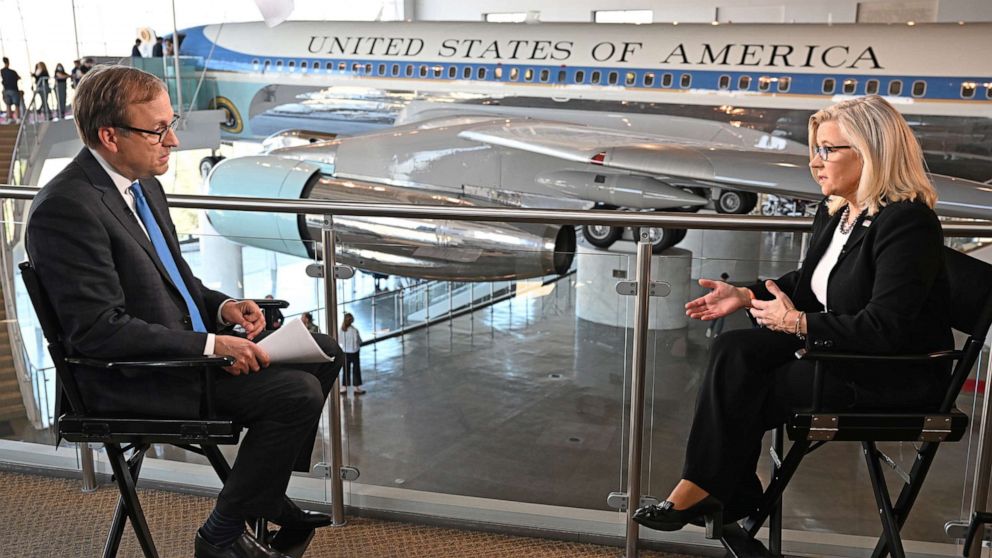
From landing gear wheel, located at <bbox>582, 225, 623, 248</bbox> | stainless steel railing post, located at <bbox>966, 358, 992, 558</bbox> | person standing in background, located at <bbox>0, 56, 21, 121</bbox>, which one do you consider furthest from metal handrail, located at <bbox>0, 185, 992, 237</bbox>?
person standing in background, located at <bbox>0, 56, 21, 121</bbox>

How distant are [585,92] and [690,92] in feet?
4.30

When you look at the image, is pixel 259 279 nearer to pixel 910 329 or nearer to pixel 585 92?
pixel 910 329

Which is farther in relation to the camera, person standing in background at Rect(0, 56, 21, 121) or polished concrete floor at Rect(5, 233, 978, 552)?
person standing in background at Rect(0, 56, 21, 121)

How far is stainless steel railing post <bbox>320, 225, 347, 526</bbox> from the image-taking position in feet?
8.09

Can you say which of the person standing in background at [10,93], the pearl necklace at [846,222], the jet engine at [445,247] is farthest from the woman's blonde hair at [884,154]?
the person standing in background at [10,93]

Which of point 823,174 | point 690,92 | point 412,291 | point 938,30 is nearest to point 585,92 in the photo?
point 690,92

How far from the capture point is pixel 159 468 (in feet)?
8.78

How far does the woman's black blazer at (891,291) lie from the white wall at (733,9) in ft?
51.3

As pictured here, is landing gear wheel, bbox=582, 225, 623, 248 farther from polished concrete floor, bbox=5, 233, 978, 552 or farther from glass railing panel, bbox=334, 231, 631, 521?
glass railing panel, bbox=334, 231, 631, 521

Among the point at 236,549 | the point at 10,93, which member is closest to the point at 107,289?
the point at 236,549

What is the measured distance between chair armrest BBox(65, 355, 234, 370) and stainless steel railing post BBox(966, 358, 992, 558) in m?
1.91

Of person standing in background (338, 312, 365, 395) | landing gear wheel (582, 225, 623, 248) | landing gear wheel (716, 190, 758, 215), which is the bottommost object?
landing gear wheel (582, 225, 623, 248)

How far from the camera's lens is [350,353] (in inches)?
103

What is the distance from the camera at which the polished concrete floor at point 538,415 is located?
2.39 meters
